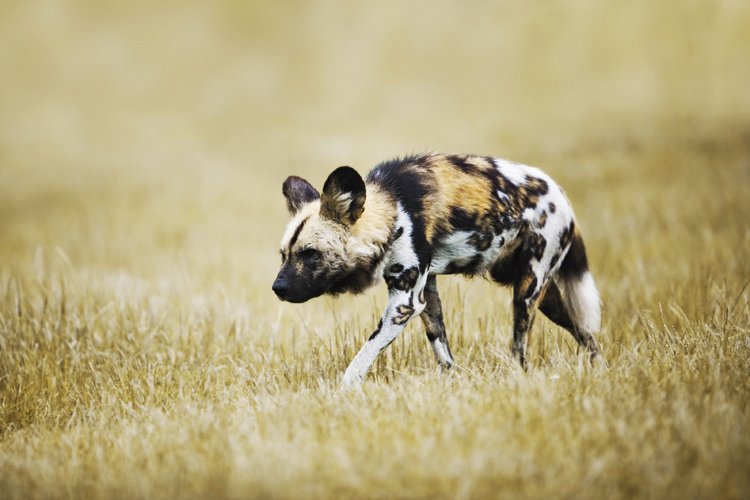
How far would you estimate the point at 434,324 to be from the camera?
15.1ft

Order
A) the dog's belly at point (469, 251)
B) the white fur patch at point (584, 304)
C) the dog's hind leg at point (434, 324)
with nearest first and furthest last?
the dog's belly at point (469, 251), the dog's hind leg at point (434, 324), the white fur patch at point (584, 304)

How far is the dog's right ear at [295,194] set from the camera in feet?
14.6

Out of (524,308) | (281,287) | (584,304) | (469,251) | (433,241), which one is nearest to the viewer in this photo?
(281,287)

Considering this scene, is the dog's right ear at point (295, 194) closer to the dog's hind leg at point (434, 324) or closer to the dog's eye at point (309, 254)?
the dog's eye at point (309, 254)

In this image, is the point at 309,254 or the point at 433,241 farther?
the point at 433,241

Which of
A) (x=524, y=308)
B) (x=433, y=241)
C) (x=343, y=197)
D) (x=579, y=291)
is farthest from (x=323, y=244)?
(x=579, y=291)

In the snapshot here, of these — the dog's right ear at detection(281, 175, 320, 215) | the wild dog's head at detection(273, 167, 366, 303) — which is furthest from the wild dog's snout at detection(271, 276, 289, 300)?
the dog's right ear at detection(281, 175, 320, 215)

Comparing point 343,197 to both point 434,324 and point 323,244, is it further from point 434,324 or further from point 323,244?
point 434,324

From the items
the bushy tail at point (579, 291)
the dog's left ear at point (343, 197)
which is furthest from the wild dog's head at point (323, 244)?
the bushy tail at point (579, 291)

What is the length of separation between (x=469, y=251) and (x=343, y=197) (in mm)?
929

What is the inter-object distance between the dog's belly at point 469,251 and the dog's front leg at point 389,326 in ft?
0.79

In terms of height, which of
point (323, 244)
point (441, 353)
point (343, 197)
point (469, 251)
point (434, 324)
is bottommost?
point (441, 353)

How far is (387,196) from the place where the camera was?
14.0ft

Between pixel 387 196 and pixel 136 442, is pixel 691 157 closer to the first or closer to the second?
pixel 387 196
